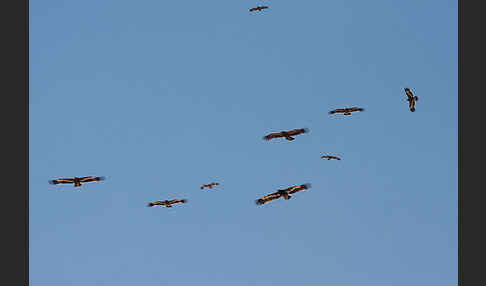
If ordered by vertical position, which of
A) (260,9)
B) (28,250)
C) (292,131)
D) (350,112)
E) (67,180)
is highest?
(260,9)

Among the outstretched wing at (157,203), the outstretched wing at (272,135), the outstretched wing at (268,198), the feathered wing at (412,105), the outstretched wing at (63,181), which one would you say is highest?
the feathered wing at (412,105)

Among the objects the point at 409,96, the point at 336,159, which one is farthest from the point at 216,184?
the point at 409,96

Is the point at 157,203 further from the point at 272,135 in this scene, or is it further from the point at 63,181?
the point at 272,135

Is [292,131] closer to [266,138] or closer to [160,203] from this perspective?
[266,138]

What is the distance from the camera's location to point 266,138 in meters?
42.8

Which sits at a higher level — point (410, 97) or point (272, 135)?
point (410, 97)

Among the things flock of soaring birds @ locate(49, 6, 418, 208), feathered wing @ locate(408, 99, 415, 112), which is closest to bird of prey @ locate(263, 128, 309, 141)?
flock of soaring birds @ locate(49, 6, 418, 208)

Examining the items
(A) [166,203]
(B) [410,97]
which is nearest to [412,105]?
(B) [410,97]

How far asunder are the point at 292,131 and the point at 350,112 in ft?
33.8

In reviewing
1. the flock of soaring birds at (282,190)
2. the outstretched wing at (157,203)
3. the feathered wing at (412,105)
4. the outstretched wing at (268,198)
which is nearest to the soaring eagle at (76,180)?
the flock of soaring birds at (282,190)

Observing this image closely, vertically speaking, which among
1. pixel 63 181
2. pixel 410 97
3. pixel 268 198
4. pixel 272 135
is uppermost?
pixel 410 97

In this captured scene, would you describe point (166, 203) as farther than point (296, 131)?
Yes

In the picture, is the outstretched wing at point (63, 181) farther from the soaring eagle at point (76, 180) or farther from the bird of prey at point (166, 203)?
the bird of prey at point (166, 203)

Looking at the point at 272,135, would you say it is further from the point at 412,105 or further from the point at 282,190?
the point at 412,105
